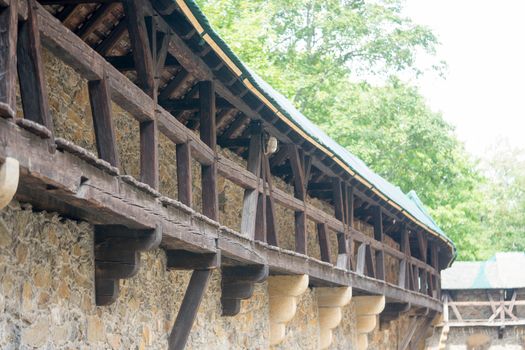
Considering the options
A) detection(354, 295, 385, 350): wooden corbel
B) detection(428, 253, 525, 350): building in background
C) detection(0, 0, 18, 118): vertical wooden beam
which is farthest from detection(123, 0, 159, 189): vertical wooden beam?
detection(428, 253, 525, 350): building in background

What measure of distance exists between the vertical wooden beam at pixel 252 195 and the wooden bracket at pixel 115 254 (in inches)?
81.6

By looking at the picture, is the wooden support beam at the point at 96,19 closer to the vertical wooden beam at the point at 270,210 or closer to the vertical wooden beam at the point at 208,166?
the vertical wooden beam at the point at 208,166

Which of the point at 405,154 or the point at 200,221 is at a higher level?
the point at 405,154

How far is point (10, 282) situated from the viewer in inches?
239

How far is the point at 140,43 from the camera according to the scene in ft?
22.2

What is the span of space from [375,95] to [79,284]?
81.3 ft

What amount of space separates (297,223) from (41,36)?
5.84m

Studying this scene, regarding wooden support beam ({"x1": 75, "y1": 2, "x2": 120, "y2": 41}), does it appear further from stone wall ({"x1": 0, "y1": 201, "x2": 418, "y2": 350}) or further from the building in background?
the building in background

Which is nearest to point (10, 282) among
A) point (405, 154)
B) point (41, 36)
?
point (41, 36)

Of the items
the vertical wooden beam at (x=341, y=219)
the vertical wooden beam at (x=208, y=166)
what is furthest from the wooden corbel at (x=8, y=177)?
the vertical wooden beam at (x=341, y=219)

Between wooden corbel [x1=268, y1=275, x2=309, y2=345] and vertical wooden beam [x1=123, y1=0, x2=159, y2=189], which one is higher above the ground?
vertical wooden beam [x1=123, y1=0, x2=159, y2=189]

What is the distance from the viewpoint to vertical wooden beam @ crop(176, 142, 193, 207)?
7.67m

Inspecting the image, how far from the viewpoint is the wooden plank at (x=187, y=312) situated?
27.0 feet

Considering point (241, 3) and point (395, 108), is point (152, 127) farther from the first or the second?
point (395, 108)
